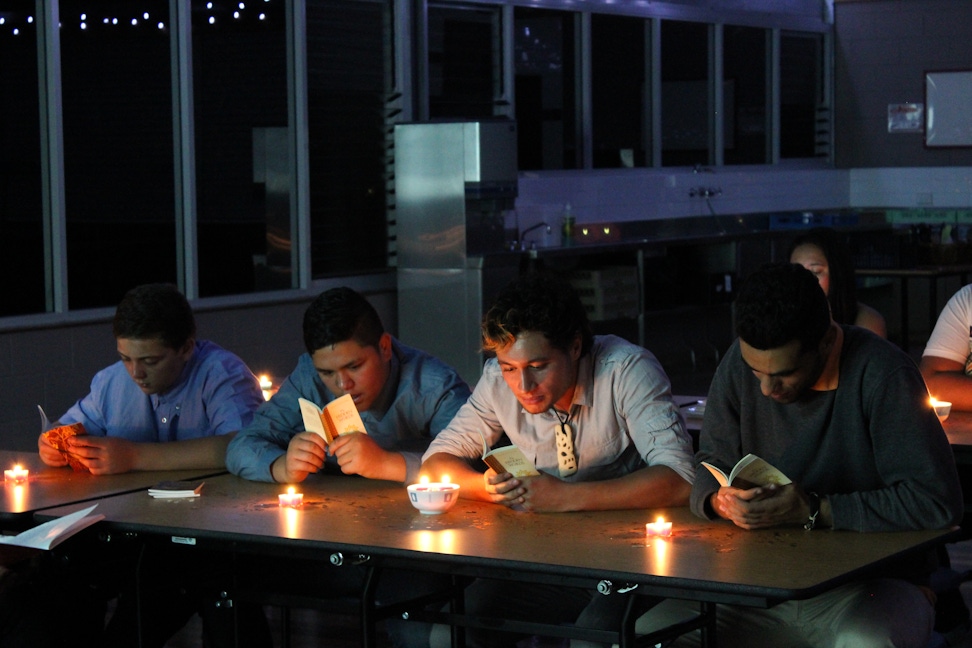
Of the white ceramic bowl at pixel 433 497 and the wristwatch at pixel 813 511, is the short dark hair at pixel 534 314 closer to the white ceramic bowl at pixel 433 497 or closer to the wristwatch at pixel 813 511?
the white ceramic bowl at pixel 433 497

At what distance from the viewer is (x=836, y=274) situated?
17.0 feet

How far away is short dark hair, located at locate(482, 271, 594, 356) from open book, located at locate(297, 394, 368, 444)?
0.41 metres

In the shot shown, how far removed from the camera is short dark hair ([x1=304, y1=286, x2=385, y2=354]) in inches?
146

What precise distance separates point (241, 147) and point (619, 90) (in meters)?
3.47

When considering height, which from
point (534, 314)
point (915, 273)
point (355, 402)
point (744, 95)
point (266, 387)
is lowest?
point (266, 387)

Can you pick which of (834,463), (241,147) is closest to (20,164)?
(241,147)

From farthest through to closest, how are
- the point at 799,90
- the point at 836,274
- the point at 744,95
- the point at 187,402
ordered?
the point at 799,90, the point at 744,95, the point at 836,274, the point at 187,402

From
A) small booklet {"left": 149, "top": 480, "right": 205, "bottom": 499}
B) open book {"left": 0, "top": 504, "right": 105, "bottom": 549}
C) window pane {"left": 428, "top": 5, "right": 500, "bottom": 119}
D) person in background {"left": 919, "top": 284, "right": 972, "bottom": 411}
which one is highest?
window pane {"left": 428, "top": 5, "right": 500, "bottom": 119}

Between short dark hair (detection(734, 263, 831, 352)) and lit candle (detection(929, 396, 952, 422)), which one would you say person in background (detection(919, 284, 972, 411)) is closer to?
lit candle (detection(929, 396, 952, 422))

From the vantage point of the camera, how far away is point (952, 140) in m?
12.0

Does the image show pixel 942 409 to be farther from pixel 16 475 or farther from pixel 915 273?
pixel 915 273

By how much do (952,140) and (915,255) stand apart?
286 centimetres

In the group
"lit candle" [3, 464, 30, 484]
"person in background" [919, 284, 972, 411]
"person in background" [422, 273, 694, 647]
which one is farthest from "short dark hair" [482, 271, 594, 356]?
"person in background" [919, 284, 972, 411]

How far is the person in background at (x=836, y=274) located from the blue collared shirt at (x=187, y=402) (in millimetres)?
2075
